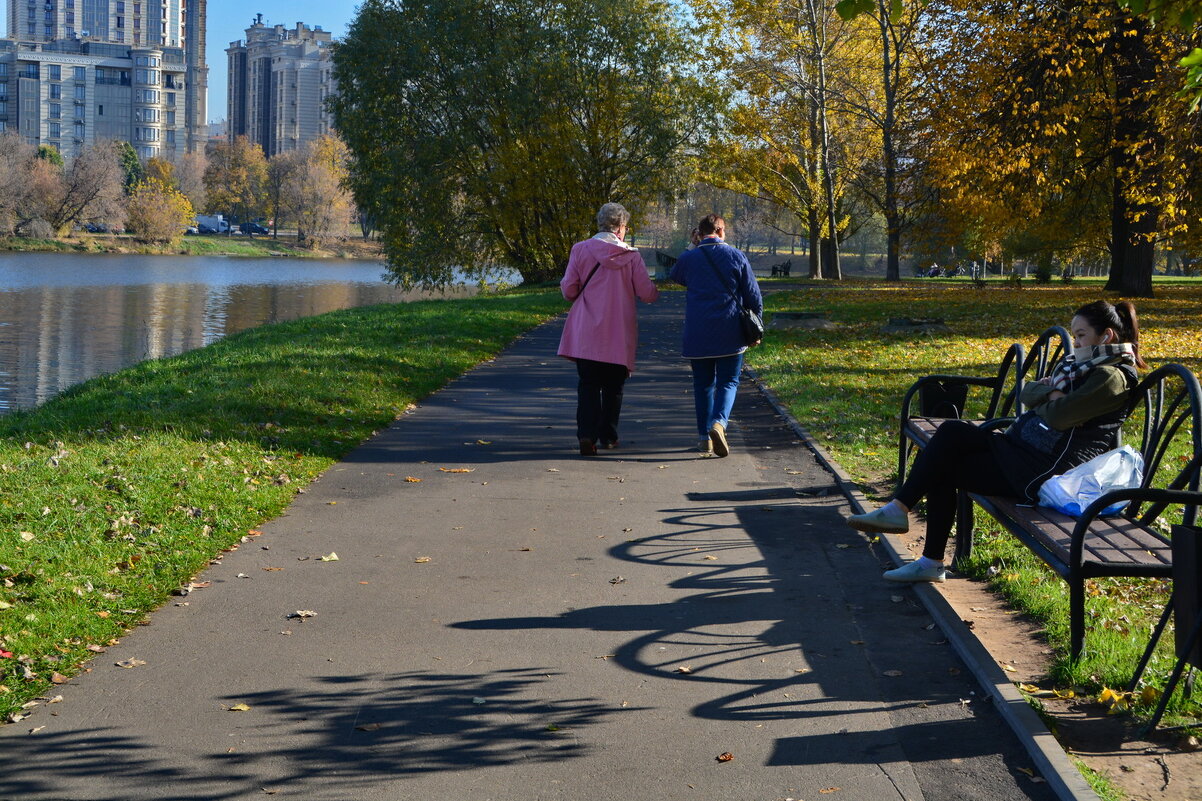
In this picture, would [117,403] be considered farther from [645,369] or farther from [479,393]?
[645,369]

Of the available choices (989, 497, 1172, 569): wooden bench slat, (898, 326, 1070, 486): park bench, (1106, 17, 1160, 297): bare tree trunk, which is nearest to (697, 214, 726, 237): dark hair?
(898, 326, 1070, 486): park bench

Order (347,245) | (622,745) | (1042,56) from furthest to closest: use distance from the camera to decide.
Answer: (347,245)
(1042,56)
(622,745)

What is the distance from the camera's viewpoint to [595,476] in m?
8.58

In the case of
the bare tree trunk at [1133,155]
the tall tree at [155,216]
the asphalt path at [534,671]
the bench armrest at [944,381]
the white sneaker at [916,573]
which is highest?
the tall tree at [155,216]

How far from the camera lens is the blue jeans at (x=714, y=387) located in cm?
945

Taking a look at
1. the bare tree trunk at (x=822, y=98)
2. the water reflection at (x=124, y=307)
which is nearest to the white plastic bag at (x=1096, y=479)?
the water reflection at (x=124, y=307)

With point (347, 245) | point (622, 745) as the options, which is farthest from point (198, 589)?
point (347, 245)

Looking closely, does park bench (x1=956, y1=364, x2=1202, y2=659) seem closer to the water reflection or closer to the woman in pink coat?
the woman in pink coat

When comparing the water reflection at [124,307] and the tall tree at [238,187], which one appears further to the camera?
the tall tree at [238,187]

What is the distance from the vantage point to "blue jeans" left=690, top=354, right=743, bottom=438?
9453mm

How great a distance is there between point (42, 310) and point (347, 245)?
250 feet

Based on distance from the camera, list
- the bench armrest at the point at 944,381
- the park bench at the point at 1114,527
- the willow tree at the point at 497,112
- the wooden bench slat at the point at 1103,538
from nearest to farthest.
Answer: the park bench at the point at 1114,527 → the wooden bench slat at the point at 1103,538 → the bench armrest at the point at 944,381 → the willow tree at the point at 497,112

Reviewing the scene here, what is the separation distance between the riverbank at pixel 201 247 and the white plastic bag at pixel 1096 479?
70.0 meters

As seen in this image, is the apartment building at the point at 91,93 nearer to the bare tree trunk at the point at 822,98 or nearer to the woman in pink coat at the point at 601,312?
the bare tree trunk at the point at 822,98
